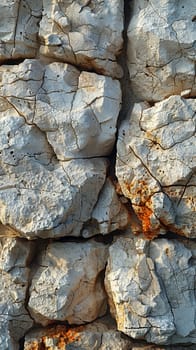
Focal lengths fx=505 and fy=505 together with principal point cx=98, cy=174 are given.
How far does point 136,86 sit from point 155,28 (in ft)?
0.80

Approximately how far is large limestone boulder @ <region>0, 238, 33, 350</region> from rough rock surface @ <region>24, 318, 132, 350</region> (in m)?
0.08

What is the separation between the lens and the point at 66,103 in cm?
202

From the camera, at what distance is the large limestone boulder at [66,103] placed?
1995 mm

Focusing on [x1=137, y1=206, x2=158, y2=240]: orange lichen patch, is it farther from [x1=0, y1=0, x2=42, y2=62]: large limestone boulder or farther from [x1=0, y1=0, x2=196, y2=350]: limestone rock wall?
[x1=0, y1=0, x2=42, y2=62]: large limestone boulder

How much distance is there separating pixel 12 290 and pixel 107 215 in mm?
489

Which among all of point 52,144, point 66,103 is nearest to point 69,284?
point 52,144

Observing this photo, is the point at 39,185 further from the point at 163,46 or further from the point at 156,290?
the point at 163,46

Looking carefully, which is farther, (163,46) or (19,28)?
(19,28)

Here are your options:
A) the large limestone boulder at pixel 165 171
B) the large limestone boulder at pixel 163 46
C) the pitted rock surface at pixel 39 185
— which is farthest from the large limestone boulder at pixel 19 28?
the large limestone boulder at pixel 165 171

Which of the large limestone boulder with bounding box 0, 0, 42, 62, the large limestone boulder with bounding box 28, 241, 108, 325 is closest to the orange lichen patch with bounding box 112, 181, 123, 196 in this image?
the large limestone boulder with bounding box 28, 241, 108, 325

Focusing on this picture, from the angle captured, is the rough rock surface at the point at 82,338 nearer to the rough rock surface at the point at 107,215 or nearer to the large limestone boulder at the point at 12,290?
the large limestone boulder at the point at 12,290

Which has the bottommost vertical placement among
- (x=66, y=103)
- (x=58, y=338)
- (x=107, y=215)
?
(x=58, y=338)

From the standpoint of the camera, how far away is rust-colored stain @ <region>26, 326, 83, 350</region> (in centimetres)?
199

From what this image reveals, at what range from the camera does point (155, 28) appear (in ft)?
6.48
